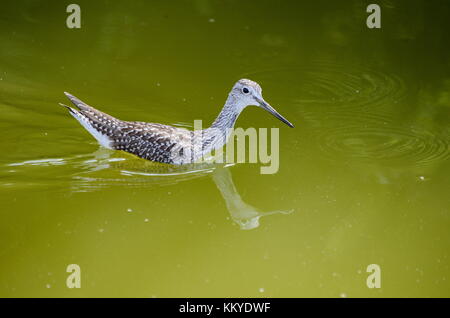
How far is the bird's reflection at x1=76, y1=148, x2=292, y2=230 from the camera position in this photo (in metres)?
7.41

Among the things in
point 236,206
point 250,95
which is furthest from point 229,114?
point 236,206

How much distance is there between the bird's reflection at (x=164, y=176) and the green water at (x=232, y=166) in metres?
0.02

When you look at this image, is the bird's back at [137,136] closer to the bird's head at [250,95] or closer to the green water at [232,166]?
the green water at [232,166]

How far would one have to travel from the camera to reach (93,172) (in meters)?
7.96

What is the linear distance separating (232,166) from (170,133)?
2.51 ft

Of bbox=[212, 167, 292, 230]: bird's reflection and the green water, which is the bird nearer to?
the green water

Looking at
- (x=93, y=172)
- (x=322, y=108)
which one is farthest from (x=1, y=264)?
(x=322, y=108)

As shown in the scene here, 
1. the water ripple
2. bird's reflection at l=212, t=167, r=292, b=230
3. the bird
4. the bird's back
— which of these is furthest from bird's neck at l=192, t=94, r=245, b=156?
the water ripple

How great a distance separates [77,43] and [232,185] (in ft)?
13.2

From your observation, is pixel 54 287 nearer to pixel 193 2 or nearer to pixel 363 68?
pixel 363 68

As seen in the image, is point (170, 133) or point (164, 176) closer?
point (164, 176)

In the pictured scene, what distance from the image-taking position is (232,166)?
8.23 metres

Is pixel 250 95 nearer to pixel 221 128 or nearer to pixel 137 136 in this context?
pixel 221 128

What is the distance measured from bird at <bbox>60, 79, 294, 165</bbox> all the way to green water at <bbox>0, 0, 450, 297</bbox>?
0.59 feet
